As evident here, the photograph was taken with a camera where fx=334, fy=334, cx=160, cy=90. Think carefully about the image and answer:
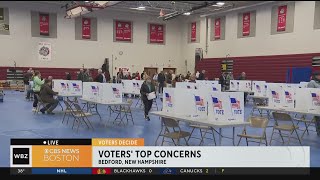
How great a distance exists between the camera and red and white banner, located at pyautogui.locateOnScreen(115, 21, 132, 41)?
82.6 ft

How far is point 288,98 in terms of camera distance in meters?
8.12

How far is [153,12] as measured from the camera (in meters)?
25.4

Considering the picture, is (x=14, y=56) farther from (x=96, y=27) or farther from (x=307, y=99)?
(x=307, y=99)

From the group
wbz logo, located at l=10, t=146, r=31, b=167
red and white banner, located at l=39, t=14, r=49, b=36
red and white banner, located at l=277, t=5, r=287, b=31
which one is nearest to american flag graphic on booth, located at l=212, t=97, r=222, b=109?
wbz logo, located at l=10, t=146, r=31, b=167

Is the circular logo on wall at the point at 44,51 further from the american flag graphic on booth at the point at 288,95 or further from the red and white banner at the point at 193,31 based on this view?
the american flag graphic on booth at the point at 288,95

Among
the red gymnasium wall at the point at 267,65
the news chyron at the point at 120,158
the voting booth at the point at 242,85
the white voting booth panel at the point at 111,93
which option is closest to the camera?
the news chyron at the point at 120,158

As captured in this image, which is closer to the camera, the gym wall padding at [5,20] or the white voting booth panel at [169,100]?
the white voting booth panel at [169,100]

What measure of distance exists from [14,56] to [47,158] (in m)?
21.0

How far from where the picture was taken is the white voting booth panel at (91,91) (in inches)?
385

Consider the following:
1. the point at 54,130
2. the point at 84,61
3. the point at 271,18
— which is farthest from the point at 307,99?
the point at 84,61

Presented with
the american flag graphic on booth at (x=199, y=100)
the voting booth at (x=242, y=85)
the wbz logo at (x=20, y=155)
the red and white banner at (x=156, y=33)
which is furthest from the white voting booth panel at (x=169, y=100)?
the red and white banner at (x=156, y=33)

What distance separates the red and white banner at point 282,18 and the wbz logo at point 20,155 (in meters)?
18.5

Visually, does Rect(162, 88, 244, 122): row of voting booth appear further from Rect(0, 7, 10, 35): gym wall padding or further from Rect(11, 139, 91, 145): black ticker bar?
Rect(0, 7, 10, 35): gym wall padding

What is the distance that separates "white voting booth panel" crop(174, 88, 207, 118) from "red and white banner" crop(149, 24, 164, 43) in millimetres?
20301
